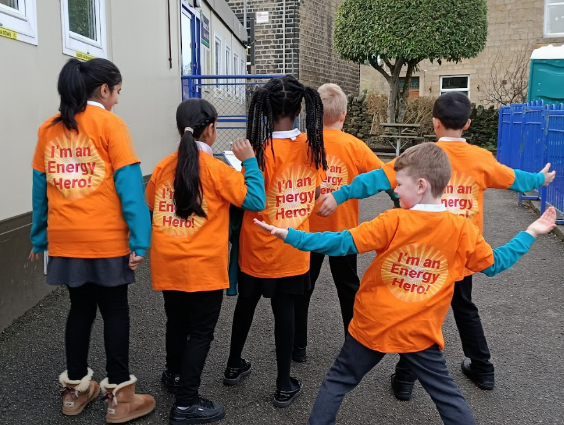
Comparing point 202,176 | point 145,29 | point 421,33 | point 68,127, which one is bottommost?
point 202,176

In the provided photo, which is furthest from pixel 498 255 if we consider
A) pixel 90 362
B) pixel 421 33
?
pixel 421 33

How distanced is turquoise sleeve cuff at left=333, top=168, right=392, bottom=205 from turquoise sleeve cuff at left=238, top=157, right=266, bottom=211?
0.48 meters

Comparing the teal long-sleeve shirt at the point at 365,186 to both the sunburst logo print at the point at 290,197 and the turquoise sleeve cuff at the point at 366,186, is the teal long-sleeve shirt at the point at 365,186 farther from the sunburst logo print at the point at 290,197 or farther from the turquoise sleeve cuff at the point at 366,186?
the sunburst logo print at the point at 290,197

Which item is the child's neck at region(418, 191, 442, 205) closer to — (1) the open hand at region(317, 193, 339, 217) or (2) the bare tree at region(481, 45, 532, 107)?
(1) the open hand at region(317, 193, 339, 217)

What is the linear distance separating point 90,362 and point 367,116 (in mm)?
17946

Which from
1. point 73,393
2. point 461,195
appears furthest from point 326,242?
point 73,393

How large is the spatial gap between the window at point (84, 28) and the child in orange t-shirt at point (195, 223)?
2.72 metres

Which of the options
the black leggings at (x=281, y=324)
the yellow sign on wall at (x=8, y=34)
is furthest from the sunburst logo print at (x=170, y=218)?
the yellow sign on wall at (x=8, y=34)

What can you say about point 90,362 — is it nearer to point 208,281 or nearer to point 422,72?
point 208,281

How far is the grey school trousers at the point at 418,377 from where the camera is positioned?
7.61 feet

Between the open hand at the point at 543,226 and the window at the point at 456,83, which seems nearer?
the open hand at the point at 543,226

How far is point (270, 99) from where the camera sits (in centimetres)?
→ 288

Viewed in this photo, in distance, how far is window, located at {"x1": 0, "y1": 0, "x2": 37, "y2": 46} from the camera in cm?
393

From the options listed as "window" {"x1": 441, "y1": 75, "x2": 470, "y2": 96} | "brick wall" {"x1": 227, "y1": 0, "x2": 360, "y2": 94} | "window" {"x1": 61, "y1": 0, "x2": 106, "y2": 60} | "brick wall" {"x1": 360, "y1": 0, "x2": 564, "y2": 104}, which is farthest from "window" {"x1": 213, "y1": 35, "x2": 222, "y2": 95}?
"window" {"x1": 441, "y1": 75, "x2": 470, "y2": 96}
